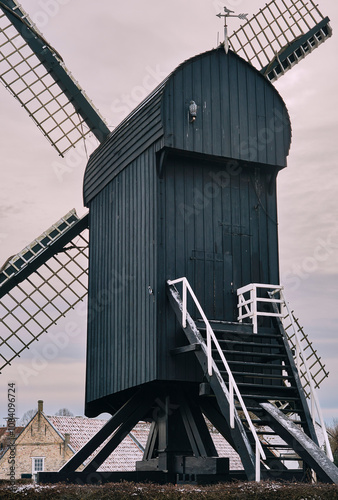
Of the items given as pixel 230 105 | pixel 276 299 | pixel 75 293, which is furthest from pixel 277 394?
pixel 75 293

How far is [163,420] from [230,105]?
6.02 m

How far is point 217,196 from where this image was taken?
14.9 m

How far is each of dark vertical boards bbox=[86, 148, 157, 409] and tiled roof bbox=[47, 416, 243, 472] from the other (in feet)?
34.0

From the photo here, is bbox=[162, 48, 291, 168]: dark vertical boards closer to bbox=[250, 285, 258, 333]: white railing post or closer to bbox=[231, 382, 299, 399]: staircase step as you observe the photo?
bbox=[250, 285, 258, 333]: white railing post

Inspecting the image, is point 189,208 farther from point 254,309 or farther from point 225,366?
point 225,366

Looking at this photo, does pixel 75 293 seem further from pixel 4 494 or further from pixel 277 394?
pixel 4 494

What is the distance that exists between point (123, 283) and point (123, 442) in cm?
1795

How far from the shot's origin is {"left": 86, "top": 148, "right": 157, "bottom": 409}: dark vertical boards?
14141 millimetres

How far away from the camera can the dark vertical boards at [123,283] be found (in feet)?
46.4

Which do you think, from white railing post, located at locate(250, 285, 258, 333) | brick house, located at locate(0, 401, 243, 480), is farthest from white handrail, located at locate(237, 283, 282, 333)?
brick house, located at locate(0, 401, 243, 480)

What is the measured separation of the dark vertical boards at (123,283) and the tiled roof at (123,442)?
10369 millimetres

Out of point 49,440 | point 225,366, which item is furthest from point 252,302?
point 49,440

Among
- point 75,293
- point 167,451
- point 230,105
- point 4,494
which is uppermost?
point 230,105

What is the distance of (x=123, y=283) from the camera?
1536 centimetres
